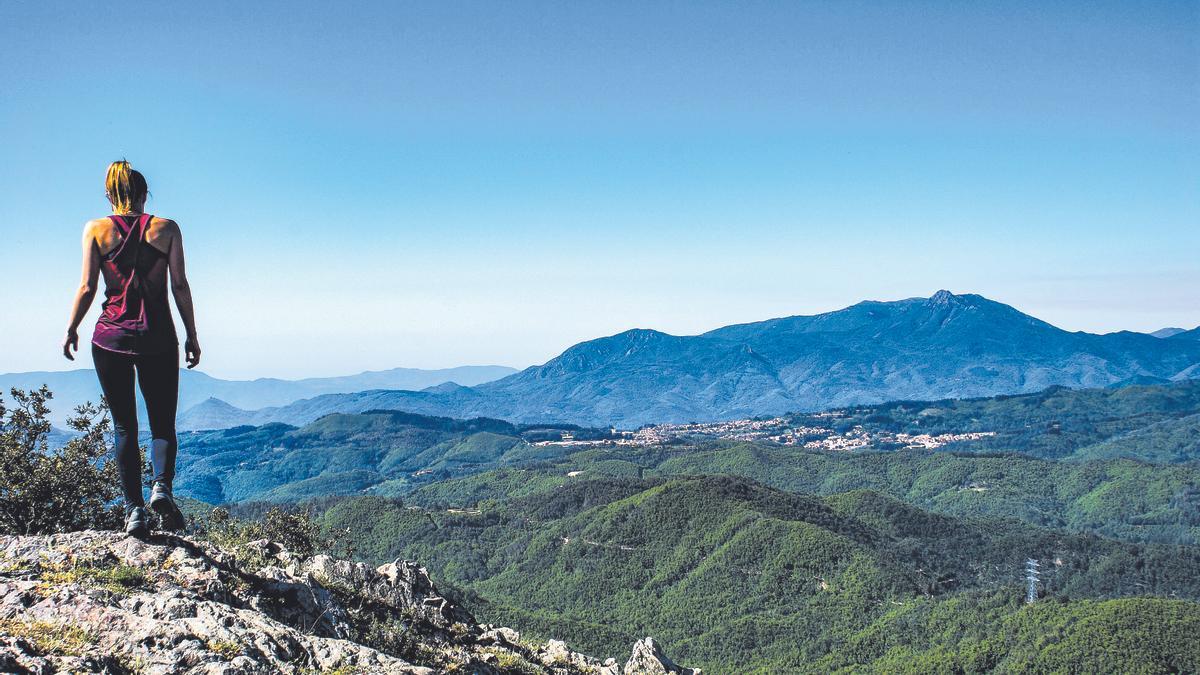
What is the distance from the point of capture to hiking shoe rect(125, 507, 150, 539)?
28.0ft

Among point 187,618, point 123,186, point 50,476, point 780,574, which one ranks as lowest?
point 780,574

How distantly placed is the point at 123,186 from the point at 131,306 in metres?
1.32

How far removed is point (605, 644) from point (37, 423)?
189ft

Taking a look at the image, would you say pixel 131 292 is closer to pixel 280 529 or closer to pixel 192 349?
pixel 192 349

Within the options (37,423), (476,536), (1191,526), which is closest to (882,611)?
(476,536)

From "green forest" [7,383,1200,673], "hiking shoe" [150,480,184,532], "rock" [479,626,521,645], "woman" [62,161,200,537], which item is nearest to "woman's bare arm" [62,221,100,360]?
"woman" [62,161,200,537]

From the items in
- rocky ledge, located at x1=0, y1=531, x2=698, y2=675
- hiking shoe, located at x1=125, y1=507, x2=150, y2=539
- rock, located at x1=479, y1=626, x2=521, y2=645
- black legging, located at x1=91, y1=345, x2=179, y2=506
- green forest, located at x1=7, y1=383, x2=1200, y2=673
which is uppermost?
black legging, located at x1=91, y1=345, x2=179, y2=506

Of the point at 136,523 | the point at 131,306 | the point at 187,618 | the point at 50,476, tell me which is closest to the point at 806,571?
the point at 50,476

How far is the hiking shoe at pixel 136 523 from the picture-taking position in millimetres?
8539

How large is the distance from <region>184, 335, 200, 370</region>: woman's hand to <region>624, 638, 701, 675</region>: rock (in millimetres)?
11342

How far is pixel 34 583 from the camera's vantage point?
295 inches

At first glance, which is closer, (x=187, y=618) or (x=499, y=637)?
(x=187, y=618)

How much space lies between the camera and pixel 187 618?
7.38 m

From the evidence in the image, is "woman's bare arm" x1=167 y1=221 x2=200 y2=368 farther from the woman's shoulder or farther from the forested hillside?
the forested hillside
